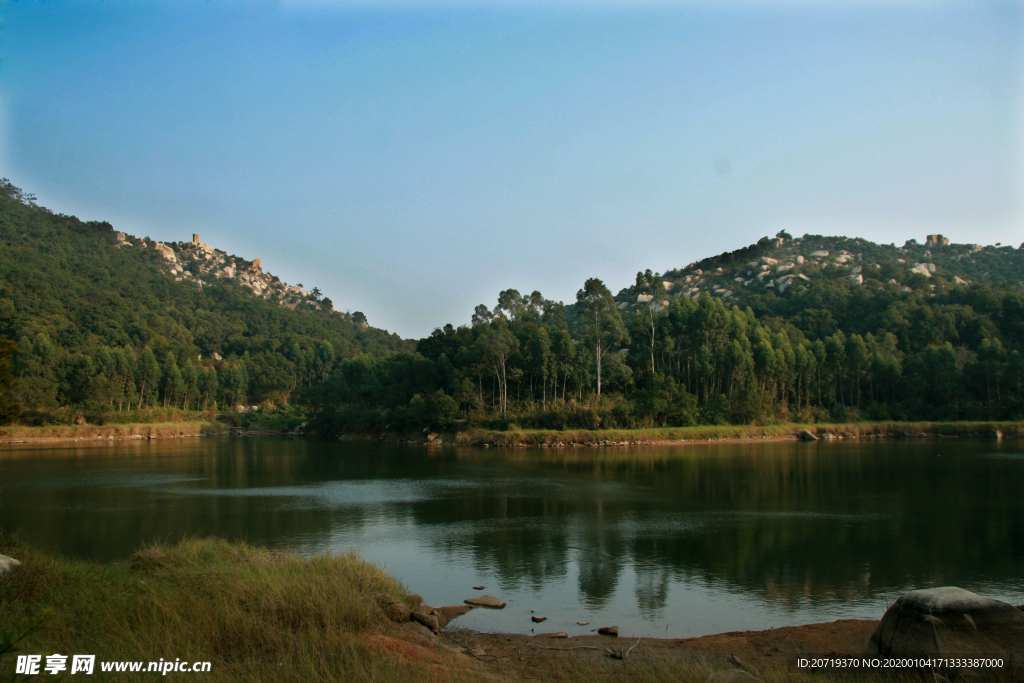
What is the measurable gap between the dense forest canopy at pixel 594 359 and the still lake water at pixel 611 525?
66.7 feet

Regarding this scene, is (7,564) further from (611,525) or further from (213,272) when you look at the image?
(213,272)

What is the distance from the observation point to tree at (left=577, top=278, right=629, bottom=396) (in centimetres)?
5741

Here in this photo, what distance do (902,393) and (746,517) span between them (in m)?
56.2

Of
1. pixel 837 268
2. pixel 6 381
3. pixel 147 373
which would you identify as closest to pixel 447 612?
pixel 6 381

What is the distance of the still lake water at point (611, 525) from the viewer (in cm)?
1184

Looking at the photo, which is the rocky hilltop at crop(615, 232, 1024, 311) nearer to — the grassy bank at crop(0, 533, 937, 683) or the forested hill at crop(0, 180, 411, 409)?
the forested hill at crop(0, 180, 411, 409)

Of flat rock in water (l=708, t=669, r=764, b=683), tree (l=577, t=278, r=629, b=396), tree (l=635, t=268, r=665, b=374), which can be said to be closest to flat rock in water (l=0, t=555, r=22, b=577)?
flat rock in water (l=708, t=669, r=764, b=683)

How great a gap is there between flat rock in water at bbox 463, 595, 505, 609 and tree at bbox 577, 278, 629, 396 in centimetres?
4583

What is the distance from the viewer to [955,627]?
7422mm

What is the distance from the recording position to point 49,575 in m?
8.80

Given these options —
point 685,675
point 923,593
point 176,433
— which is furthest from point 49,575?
point 176,433

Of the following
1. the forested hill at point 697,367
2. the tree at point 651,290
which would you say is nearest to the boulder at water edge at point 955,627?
the forested hill at point 697,367

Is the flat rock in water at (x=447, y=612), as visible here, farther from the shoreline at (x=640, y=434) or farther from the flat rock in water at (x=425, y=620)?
the shoreline at (x=640, y=434)

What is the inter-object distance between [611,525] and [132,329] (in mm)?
92409
